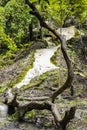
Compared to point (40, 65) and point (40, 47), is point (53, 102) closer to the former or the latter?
point (40, 65)

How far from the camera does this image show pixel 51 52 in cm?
2614

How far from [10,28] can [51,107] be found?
67.2 ft

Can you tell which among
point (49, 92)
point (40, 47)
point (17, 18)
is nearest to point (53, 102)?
point (49, 92)

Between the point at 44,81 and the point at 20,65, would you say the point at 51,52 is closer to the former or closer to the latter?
the point at 20,65

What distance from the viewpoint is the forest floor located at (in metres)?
11.8

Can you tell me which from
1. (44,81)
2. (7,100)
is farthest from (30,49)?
(7,100)

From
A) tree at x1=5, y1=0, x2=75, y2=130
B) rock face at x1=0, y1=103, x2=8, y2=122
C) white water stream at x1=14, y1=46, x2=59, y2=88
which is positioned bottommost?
white water stream at x1=14, y1=46, x2=59, y2=88

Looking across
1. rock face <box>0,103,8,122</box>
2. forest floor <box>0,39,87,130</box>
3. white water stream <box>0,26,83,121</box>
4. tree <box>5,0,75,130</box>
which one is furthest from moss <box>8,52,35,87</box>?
tree <box>5,0,75,130</box>

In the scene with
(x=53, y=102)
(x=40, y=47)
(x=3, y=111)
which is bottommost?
(x=40, y=47)

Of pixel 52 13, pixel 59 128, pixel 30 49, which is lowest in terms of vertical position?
pixel 30 49

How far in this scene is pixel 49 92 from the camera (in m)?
16.6

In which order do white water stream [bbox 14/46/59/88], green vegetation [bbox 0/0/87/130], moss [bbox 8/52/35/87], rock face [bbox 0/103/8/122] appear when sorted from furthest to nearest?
white water stream [bbox 14/46/59/88] → moss [bbox 8/52/35/87] → green vegetation [bbox 0/0/87/130] → rock face [bbox 0/103/8/122]

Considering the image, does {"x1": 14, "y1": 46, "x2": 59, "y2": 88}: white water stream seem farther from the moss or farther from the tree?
the tree

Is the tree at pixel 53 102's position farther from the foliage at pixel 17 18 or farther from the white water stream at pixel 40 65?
the foliage at pixel 17 18
